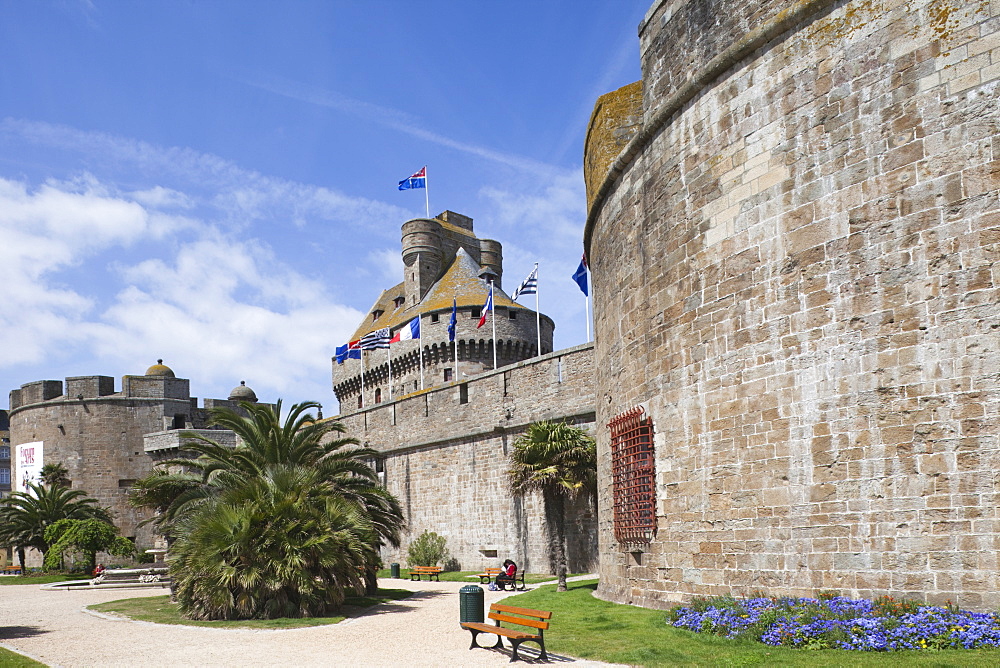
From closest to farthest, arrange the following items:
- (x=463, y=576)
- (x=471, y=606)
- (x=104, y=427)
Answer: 1. (x=471, y=606)
2. (x=463, y=576)
3. (x=104, y=427)

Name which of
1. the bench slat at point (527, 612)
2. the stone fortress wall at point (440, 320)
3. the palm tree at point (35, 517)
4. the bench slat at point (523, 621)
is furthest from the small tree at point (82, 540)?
the bench slat at point (523, 621)

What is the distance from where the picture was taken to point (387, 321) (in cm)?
4912

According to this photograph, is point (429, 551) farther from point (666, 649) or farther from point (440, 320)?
point (440, 320)

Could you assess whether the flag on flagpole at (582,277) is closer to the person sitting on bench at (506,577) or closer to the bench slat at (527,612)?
the person sitting on bench at (506,577)

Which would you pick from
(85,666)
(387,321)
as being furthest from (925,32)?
(387,321)

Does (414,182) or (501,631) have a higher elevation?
(414,182)

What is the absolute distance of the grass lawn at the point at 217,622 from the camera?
13.8 meters

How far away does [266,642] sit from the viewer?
11797mm

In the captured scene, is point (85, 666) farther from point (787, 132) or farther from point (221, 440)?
point (221, 440)

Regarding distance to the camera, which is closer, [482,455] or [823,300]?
[823,300]

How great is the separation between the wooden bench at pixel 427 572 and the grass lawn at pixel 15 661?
43.3ft

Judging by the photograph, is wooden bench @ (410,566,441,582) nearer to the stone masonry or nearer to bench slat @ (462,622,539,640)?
bench slat @ (462,622,539,640)

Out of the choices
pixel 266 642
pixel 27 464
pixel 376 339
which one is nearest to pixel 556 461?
pixel 266 642

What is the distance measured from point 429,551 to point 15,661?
16.0 m
